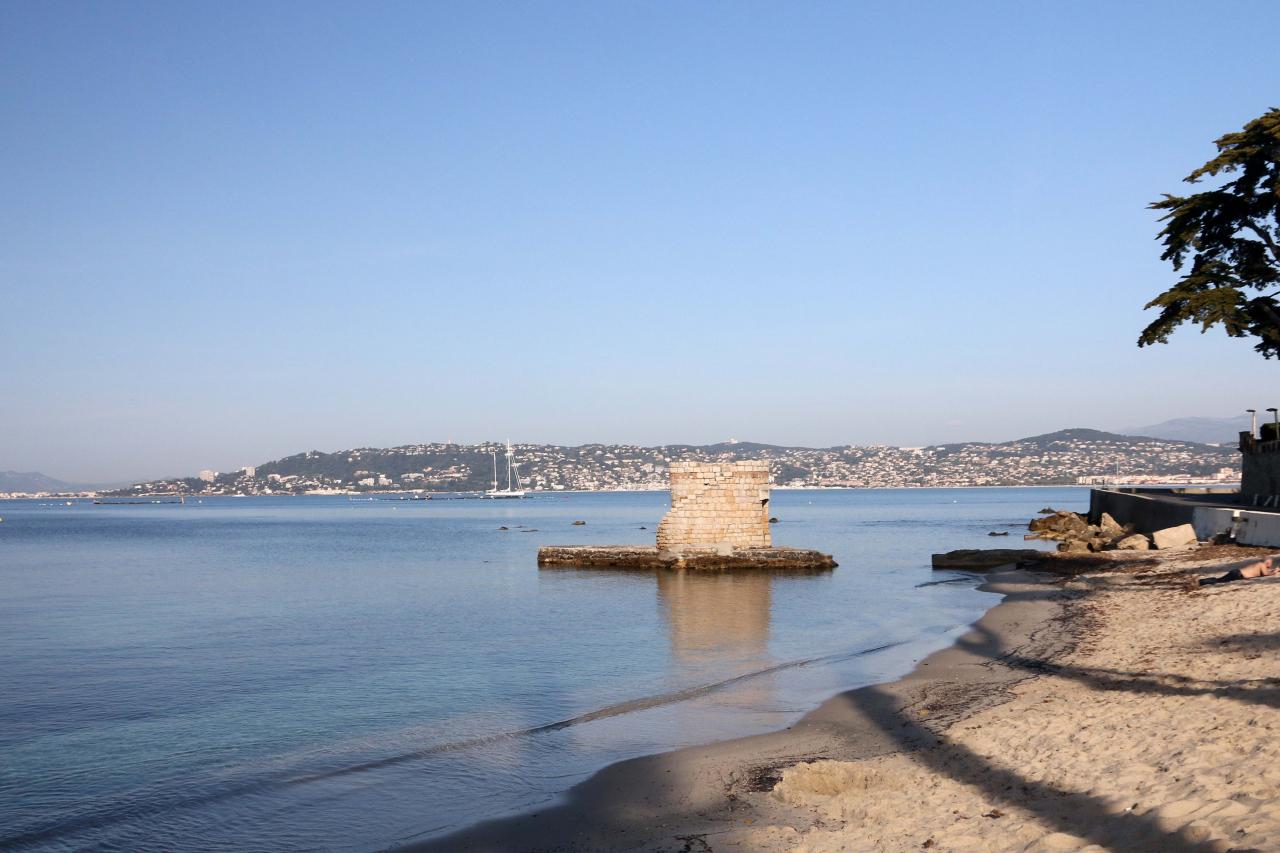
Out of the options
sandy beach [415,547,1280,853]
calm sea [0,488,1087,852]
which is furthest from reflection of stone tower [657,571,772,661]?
sandy beach [415,547,1280,853]

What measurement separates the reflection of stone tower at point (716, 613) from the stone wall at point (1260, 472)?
1478cm

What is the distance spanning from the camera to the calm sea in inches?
357

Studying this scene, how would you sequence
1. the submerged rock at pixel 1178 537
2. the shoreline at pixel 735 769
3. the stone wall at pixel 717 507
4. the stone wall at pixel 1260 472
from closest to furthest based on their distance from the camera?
the shoreline at pixel 735 769
the submerged rock at pixel 1178 537
the stone wall at pixel 1260 472
the stone wall at pixel 717 507

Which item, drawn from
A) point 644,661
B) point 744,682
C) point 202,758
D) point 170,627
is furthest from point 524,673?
point 170,627

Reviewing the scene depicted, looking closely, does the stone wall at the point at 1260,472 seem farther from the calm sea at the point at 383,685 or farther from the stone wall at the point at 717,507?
the stone wall at the point at 717,507

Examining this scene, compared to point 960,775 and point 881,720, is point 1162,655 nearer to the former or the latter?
point 881,720

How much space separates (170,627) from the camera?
71.7ft

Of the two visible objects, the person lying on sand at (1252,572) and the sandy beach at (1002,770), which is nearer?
the sandy beach at (1002,770)

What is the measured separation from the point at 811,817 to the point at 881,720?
3877 mm

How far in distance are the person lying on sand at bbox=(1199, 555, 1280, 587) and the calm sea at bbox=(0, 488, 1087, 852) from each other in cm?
437

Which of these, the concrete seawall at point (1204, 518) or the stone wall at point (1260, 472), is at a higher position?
the stone wall at point (1260, 472)

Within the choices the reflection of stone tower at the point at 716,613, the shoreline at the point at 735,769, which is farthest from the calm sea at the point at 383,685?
the shoreline at the point at 735,769

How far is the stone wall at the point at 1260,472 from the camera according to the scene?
97.7ft

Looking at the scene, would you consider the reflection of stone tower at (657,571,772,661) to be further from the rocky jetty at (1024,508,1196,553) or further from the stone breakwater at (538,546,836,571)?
the rocky jetty at (1024,508,1196,553)
